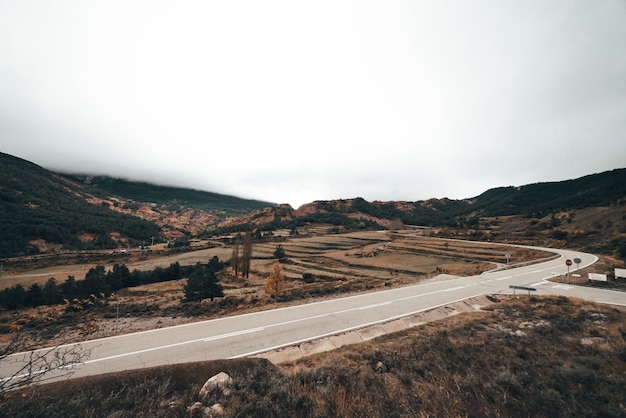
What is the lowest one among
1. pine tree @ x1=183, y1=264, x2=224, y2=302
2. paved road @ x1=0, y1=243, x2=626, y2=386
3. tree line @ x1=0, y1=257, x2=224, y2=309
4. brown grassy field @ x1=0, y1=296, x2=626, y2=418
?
tree line @ x1=0, y1=257, x2=224, y2=309

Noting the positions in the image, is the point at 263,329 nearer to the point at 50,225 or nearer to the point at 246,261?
the point at 246,261

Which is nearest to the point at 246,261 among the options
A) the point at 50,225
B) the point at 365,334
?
the point at 365,334

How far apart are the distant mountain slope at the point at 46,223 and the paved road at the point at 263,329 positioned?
120 metres

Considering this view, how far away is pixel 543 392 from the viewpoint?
249 inches

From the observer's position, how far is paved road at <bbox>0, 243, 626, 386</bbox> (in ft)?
31.2

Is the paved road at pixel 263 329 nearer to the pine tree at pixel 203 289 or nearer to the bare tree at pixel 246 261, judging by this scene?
the pine tree at pixel 203 289

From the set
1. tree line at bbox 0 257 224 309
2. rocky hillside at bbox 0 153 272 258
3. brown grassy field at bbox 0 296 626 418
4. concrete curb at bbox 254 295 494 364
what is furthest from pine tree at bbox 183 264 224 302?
rocky hillside at bbox 0 153 272 258

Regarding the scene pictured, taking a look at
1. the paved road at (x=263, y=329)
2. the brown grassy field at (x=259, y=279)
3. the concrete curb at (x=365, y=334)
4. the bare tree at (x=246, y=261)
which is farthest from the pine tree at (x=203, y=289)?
the concrete curb at (x=365, y=334)

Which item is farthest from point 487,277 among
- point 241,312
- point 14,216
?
point 14,216

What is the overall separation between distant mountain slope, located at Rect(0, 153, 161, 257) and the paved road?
120 meters

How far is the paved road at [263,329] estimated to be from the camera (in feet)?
31.2

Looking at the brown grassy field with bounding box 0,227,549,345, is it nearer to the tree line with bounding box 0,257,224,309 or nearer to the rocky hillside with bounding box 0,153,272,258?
the tree line with bounding box 0,257,224,309

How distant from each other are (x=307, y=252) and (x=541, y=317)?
68.2 m

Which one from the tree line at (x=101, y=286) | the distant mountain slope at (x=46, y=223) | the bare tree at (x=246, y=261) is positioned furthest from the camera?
the distant mountain slope at (x=46, y=223)
